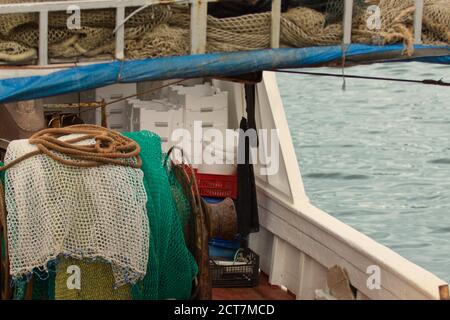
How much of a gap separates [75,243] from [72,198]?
0.27 meters

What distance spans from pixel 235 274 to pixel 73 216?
315cm

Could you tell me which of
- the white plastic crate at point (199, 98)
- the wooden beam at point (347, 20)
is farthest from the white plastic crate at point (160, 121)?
the wooden beam at point (347, 20)

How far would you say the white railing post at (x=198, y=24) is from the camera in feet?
28.1

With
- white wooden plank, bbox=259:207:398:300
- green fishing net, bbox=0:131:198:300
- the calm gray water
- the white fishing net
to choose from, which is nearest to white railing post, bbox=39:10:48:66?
green fishing net, bbox=0:131:198:300

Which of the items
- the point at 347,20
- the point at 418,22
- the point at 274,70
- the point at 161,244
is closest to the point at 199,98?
the point at 274,70

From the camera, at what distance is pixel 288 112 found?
34250mm

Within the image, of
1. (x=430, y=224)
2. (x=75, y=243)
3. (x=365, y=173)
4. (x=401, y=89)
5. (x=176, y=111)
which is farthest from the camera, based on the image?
(x=401, y=89)

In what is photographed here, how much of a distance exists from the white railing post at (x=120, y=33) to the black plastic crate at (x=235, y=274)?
1974 millimetres

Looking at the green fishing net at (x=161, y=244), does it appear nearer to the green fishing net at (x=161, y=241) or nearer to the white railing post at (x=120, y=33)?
the green fishing net at (x=161, y=241)

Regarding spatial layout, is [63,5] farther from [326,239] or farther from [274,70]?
[326,239]

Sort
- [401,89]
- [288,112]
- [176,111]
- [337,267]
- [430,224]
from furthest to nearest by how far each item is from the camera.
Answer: [401,89]
[288,112]
[430,224]
[176,111]
[337,267]

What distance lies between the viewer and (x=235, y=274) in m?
9.16

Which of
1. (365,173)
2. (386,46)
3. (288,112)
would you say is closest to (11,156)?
(386,46)

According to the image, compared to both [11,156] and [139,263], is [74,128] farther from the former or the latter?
[139,263]
